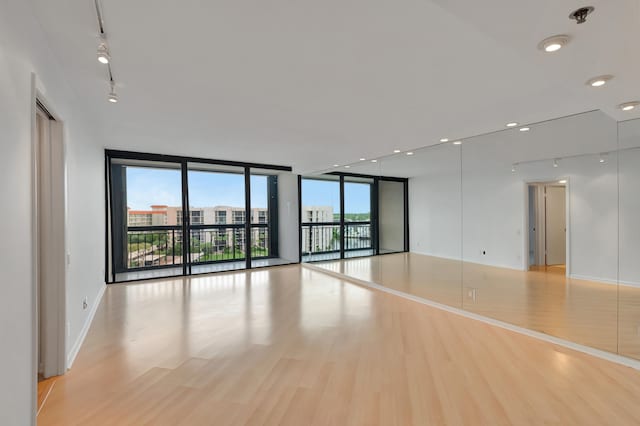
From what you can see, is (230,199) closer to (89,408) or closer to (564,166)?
(89,408)

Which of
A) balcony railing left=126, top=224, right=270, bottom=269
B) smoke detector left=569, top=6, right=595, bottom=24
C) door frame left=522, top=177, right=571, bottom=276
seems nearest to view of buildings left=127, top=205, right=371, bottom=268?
balcony railing left=126, top=224, right=270, bottom=269

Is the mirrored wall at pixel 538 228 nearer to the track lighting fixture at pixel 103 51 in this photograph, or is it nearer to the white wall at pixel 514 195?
the white wall at pixel 514 195

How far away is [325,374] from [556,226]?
3.07 m

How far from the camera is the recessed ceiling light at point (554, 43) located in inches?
59.2

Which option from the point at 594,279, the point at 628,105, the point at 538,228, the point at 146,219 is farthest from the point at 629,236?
the point at 146,219

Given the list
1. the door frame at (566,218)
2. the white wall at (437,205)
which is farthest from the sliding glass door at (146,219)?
the door frame at (566,218)

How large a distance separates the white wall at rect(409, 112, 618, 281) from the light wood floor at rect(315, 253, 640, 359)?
0.16 metres

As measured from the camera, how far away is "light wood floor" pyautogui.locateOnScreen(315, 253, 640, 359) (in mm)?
2734

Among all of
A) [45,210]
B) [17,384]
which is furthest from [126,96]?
[17,384]

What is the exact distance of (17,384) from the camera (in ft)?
4.82

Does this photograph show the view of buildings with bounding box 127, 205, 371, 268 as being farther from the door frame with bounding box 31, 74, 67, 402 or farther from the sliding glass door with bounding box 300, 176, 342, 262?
the door frame with bounding box 31, 74, 67, 402

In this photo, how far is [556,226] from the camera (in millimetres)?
3299

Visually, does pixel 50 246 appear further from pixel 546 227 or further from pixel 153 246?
pixel 546 227

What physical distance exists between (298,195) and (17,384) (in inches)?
244
